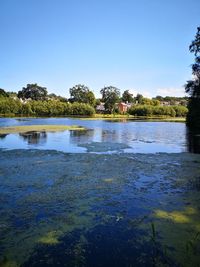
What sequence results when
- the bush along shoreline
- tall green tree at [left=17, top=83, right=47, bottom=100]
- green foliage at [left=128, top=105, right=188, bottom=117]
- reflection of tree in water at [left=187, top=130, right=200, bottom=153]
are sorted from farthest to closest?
tall green tree at [left=17, top=83, right=47, bottom=100], green foliage at [left=128, top=105, right=188, bottom=117], the bush along shoreline, reflection of tree in water at [left=187, top=130, right=200, bottom=153]

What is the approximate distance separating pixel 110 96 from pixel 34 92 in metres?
55.3

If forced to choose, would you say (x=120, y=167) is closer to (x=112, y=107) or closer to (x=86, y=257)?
(x=86, y=257)

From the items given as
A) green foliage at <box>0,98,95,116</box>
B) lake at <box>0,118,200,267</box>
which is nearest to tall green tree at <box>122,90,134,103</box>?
green foliage at <box>0,98,95,116</box>

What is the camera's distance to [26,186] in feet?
31.2

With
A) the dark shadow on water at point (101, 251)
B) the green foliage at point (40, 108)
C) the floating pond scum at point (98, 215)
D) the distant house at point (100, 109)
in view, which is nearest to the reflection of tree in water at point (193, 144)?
the floating pond scum at point (98, 215)

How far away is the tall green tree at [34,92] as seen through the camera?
157125 mm

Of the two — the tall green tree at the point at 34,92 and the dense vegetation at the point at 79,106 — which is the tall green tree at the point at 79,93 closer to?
the dense vegetation at the point at 79,106

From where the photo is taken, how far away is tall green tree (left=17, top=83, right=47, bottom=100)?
157 meters

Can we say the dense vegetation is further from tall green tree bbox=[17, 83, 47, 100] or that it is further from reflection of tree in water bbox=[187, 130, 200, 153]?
reflection of tree in water bbox=[187, 130, 200, 153]

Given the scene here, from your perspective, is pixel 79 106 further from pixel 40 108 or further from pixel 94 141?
pixel 94 141

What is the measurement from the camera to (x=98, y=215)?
7.02m

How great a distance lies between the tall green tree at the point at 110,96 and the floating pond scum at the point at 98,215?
111 metres

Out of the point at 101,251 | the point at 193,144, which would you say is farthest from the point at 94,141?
the point at 101,251

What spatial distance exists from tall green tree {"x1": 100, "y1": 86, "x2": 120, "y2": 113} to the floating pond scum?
111 meters
